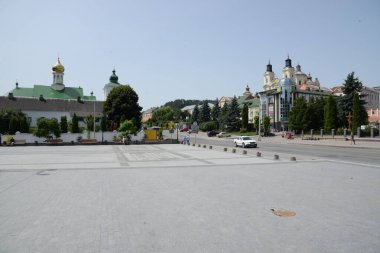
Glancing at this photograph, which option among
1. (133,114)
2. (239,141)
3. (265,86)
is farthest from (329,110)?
(265,86)

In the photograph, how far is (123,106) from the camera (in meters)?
61.6

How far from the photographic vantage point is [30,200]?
27.3ft

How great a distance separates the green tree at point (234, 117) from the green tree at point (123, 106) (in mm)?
28289

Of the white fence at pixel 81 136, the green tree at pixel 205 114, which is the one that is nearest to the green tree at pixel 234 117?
the green tree at pixel 205 114

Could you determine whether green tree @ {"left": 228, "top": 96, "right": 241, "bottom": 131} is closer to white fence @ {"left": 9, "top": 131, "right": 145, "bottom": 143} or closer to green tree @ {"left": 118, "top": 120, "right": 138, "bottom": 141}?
white fence @ {"left": 9, "top": 131, "right": 145, "bottom": 143}

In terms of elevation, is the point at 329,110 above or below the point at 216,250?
above

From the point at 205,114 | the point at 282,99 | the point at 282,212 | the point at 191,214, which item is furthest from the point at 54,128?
the point at 205,114

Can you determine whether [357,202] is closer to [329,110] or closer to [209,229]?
[209,229]

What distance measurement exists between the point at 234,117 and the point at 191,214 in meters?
76.4

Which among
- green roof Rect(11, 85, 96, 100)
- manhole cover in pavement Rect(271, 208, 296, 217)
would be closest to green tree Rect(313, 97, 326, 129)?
manhole cover in pavement Rect(271, 208, 296, 217)

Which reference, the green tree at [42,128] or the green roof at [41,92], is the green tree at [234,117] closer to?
the green roof at [41,92]

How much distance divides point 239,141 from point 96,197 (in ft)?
95.6

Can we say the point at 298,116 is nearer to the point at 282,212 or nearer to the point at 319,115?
the point at 319,115

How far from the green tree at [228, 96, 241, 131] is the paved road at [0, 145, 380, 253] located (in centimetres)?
7017
